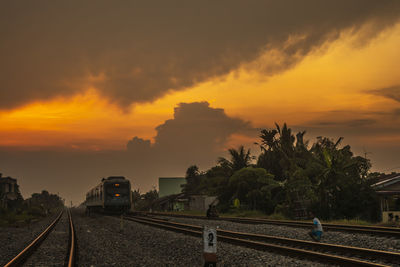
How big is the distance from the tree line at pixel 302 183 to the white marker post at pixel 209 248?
22.0m

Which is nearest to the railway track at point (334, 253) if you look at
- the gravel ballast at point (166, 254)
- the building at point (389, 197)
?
the gravel ballast at point (166, 254)

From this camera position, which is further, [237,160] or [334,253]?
[237,160]

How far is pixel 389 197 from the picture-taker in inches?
1061

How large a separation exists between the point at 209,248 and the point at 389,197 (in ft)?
77.5

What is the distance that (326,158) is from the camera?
27781mm

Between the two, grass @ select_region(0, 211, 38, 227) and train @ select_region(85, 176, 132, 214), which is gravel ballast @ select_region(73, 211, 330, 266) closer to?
train @ select_region(85, 176, 132, 214)

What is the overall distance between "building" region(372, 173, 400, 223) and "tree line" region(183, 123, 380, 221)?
0.46m

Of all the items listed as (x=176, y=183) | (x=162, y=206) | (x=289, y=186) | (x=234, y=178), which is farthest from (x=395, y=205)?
(x=176, y=183)

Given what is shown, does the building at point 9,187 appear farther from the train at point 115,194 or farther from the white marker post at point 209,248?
the white marker post at point 209,248

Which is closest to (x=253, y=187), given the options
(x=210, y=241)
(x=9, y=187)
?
(x=210, y=241)

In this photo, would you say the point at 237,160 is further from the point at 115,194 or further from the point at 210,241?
the point at 210,241

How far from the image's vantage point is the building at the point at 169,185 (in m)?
91.6

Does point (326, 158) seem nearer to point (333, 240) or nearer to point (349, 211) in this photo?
point (349, 211)

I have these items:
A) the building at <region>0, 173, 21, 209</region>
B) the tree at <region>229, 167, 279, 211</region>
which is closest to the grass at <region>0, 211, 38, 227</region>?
the tree at <region>229, 167, 279, 211</region>
